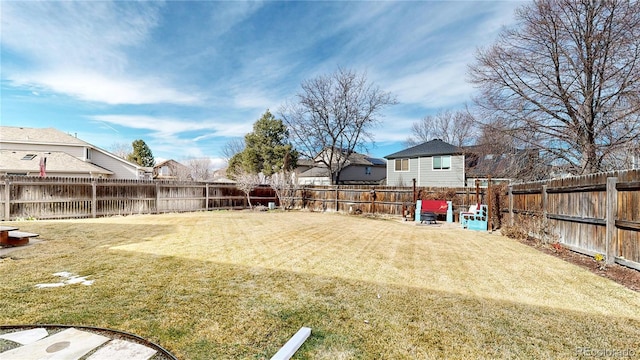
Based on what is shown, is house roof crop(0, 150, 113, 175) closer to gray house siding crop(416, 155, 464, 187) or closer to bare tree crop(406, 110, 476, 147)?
gray house siding crop(416, 155, 464, 187)

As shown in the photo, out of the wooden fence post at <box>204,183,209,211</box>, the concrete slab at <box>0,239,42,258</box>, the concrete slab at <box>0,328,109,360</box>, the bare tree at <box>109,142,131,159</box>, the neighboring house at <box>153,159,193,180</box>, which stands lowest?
the concrete slab at <box>0,328,109,360</box>

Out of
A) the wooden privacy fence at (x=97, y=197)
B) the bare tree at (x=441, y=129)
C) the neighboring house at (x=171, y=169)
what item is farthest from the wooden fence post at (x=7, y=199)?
the bare tree at (x=441, y=129)

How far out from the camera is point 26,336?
2.43m

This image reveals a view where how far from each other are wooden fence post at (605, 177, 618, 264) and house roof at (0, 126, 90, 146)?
2531 centimetres

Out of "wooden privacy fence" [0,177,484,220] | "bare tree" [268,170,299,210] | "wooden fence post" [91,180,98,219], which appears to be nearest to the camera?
"wooden privacy fence" [0,177,484,220]

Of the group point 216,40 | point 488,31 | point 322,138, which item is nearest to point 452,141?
point 322,138

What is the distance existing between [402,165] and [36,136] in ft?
84.9

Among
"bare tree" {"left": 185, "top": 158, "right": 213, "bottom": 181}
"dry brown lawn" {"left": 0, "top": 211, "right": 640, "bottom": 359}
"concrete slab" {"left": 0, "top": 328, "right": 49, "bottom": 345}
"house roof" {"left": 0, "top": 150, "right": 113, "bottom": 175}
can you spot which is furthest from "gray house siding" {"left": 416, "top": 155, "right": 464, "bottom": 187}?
"bare tree" {"left": 185, "top": 158, "right": 213, "bottom": 181}

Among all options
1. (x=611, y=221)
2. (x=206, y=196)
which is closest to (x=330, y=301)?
(x=611, y=221)

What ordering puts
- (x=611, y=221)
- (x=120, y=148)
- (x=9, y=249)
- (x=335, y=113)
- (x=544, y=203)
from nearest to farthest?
(x=611, y=221) → (x=9, y=249) → (x=544, y=203) → (x=335, y=113) → (x=120, y=148)

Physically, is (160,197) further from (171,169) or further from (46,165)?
(171,169)

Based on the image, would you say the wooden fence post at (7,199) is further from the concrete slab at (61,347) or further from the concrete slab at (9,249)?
the concrete slab at (61,347)

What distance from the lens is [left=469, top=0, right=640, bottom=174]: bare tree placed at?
33.0 feet

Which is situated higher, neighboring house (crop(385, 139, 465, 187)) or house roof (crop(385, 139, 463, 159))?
house roof (crop(385, 139, 463, 159))
